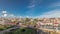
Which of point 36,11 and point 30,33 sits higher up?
point 36,11

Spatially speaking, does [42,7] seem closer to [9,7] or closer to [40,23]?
[40,23]

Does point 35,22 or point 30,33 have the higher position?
point 35,22

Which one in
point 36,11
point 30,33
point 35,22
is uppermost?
point 36,11

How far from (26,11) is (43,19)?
0.39m

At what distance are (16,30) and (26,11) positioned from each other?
1.44 ft

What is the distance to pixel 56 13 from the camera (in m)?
3.58

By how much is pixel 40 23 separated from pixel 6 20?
0.70m

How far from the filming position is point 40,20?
143 inches

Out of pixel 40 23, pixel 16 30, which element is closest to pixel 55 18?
pixel 40 23

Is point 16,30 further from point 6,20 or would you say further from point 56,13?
point 56,13

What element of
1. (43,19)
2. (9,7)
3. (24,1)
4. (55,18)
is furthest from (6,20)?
(55,18)

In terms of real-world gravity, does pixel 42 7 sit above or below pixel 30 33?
above

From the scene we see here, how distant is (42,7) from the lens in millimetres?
3578

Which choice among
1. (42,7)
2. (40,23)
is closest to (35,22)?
(40,23)
